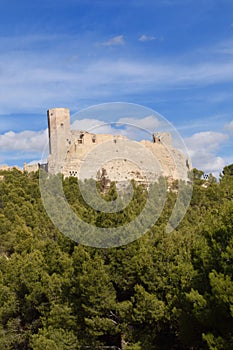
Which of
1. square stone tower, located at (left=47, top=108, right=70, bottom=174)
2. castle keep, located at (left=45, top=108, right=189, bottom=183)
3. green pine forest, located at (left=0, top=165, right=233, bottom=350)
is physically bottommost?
green pine forest, located at (left=0, top=165, right=233, bottom=350)

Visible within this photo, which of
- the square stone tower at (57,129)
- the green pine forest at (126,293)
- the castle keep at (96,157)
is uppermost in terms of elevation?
the square stone tower at (57,129)

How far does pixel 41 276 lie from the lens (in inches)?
693

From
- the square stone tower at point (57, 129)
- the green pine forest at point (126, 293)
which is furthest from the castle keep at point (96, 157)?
the green pine forest at point (126, 293)

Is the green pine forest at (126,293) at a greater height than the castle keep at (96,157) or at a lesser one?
lesser

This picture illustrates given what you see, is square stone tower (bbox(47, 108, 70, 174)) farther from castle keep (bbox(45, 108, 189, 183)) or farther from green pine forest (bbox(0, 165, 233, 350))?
green pine forest (bbox(0, 165, 233, 350))

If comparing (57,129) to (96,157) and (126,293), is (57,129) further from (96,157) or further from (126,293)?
(126,293)

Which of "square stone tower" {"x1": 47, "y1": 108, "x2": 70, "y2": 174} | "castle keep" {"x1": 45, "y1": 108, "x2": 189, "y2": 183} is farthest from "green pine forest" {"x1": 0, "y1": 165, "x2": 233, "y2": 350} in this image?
"square stone tower" {"x1": 47, "y1": 108, "x2": 70, "y2": 174}

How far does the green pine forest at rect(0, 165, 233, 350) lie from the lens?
38.2 feet

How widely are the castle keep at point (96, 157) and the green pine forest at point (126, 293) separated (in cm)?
1248

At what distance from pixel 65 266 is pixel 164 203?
31.7 ft

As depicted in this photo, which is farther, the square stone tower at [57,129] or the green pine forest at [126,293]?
the square stone tower at [57,129]

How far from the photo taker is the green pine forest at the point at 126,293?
11.6 meters

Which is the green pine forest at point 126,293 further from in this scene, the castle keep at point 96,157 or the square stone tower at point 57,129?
the square stone tower at point 57,129

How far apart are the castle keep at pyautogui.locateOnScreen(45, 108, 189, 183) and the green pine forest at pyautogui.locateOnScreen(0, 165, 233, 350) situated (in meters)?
12.5
